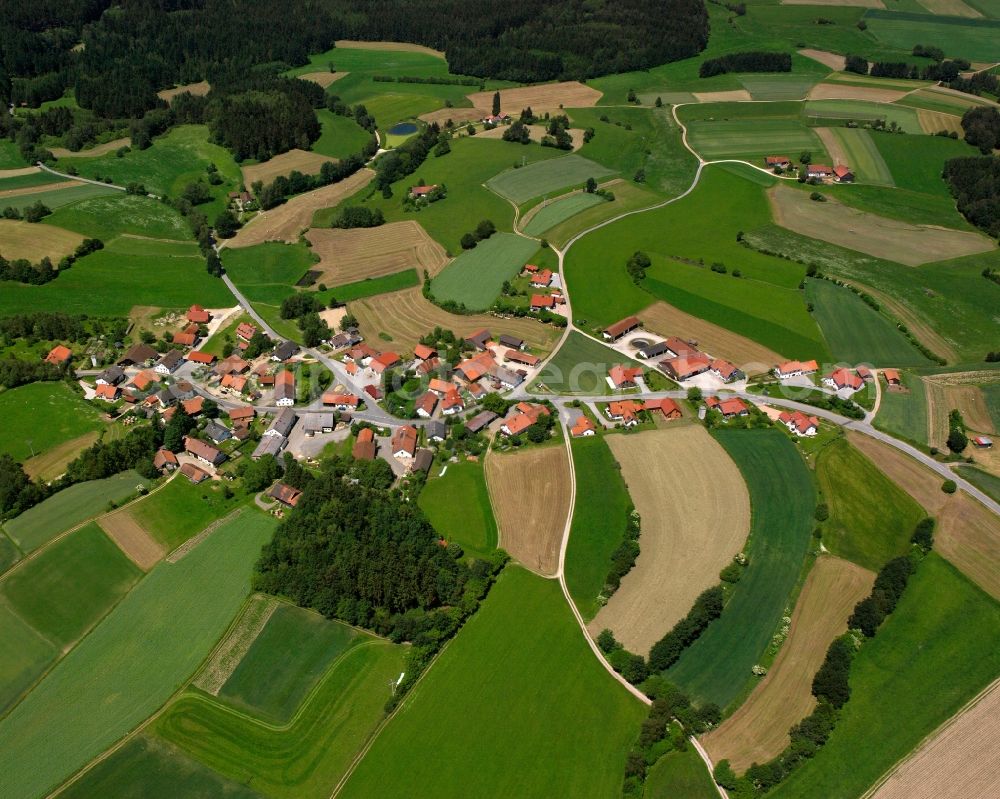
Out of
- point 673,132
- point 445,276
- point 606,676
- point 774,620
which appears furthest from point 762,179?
point 606,676

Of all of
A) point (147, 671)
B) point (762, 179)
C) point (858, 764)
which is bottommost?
point (147, 671)

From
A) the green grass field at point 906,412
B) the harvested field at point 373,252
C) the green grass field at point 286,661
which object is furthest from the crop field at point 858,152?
the green grass field at point 286,661

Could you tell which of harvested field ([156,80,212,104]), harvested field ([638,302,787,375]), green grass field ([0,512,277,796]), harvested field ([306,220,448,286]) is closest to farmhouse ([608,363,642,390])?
harvested field ([638,302,787,375])

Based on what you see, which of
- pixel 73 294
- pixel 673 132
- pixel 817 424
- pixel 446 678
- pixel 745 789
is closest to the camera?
pixel 745 789

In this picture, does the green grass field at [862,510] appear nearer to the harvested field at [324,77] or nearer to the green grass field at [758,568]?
the green grass field at [758,568]

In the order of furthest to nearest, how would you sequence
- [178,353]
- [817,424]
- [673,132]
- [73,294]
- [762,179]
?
[673,132] → [762,179] → [73,294] → [178,353] → [817,424]

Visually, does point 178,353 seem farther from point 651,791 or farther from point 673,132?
point 673,132

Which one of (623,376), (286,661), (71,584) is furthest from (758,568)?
(71,584)
